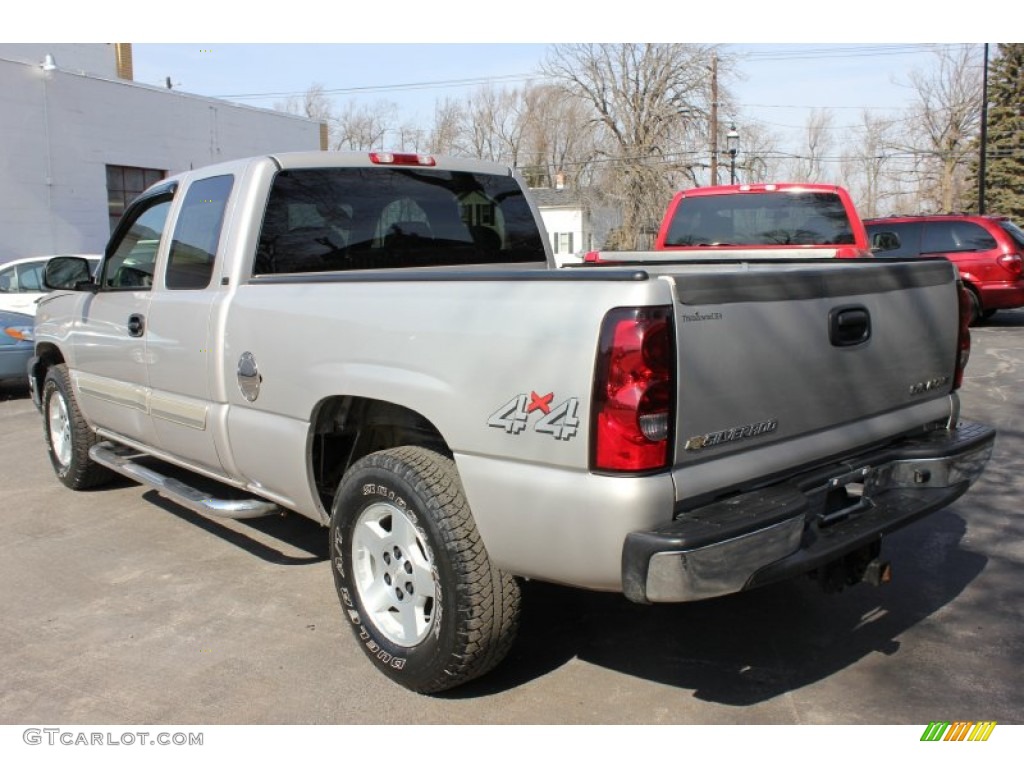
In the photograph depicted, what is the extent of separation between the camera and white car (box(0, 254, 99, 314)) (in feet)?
40.7

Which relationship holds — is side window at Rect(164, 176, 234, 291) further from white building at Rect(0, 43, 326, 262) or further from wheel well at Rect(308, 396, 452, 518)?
white building at Rect(0, 43, 326, 262)

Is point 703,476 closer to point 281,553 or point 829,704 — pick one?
point 829,704

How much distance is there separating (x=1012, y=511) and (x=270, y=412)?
440 centimetres

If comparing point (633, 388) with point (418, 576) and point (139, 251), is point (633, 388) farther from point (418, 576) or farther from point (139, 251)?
point (139, 251)

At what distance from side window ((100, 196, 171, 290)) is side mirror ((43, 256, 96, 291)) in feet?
0.38

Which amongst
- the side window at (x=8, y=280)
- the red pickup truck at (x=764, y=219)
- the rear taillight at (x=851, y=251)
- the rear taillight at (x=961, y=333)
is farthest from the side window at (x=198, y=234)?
the side window at (x=8, y=280)

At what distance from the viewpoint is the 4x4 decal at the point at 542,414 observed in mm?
2750

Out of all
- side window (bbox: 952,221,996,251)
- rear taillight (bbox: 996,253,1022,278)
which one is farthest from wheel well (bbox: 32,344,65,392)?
rear taillight (bbox: 996,253,1022,278)

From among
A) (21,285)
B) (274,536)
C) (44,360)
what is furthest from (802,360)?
(21,285)

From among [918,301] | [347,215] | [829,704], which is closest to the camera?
[829,704]

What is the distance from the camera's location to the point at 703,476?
2844mm

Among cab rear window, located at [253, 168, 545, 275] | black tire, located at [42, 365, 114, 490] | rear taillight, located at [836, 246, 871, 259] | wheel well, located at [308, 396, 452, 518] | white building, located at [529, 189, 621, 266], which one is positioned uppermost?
white building, located at [529, 189, 621, 266]

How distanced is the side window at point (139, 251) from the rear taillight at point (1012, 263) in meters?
13.4

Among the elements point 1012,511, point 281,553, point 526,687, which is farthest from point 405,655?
point 1012,511
